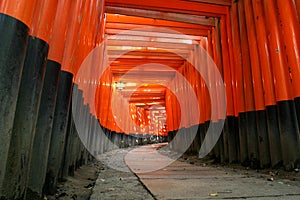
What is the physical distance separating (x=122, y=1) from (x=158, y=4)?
30.3 inches

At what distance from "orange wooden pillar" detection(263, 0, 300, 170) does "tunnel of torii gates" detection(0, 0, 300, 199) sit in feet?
0.04

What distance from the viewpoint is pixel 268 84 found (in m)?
3.14

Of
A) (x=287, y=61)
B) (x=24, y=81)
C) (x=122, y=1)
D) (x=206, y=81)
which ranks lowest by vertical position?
(x=24, y=81)

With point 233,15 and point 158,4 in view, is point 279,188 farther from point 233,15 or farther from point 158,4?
point 158,4

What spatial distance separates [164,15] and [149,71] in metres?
3.92

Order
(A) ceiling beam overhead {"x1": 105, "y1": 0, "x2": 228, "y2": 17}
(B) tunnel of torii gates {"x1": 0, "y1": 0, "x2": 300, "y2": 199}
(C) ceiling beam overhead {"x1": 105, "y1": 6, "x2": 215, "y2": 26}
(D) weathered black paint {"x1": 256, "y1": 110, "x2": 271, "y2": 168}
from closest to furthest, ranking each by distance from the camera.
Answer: (B) tunnel of torii gates {"x1": 0, "y1": 0, "x2": 300, "y2": 199}
(D) weathered black paint {"x1": 256, "y1": 110, "x2": 271, "y2": 168}
(A) ceiling beam overhead {"x1": 105, "y1": 0, "x2": 228, "y2": 17}
(C) ceiling beam overhead {"x1": 105, "y1": 6, "x2": 215, "y2": 26}

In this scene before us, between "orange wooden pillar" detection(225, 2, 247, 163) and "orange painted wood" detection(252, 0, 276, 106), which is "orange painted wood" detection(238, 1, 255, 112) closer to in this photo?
"orange wooden pillar" detection(225, 2, 247, 163)

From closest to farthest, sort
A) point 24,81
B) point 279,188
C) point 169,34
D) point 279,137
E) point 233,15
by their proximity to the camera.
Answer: point 24,81
point 279,188
point 279,137
point 233,15
point 169,34

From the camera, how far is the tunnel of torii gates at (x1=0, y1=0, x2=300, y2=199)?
3.69 ft

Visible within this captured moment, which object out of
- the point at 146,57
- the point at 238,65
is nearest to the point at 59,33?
the point at 238,65

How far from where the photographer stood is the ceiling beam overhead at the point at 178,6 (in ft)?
14.7

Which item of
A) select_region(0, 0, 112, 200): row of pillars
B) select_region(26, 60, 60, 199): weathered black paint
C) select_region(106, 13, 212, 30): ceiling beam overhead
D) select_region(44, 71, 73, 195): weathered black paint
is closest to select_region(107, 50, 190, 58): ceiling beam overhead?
select_region(106, 13, 212, 30): ceiling beam overhead

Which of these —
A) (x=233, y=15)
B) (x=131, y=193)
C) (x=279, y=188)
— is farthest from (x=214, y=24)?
(x=131, y=193)

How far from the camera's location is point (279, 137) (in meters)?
2.94
